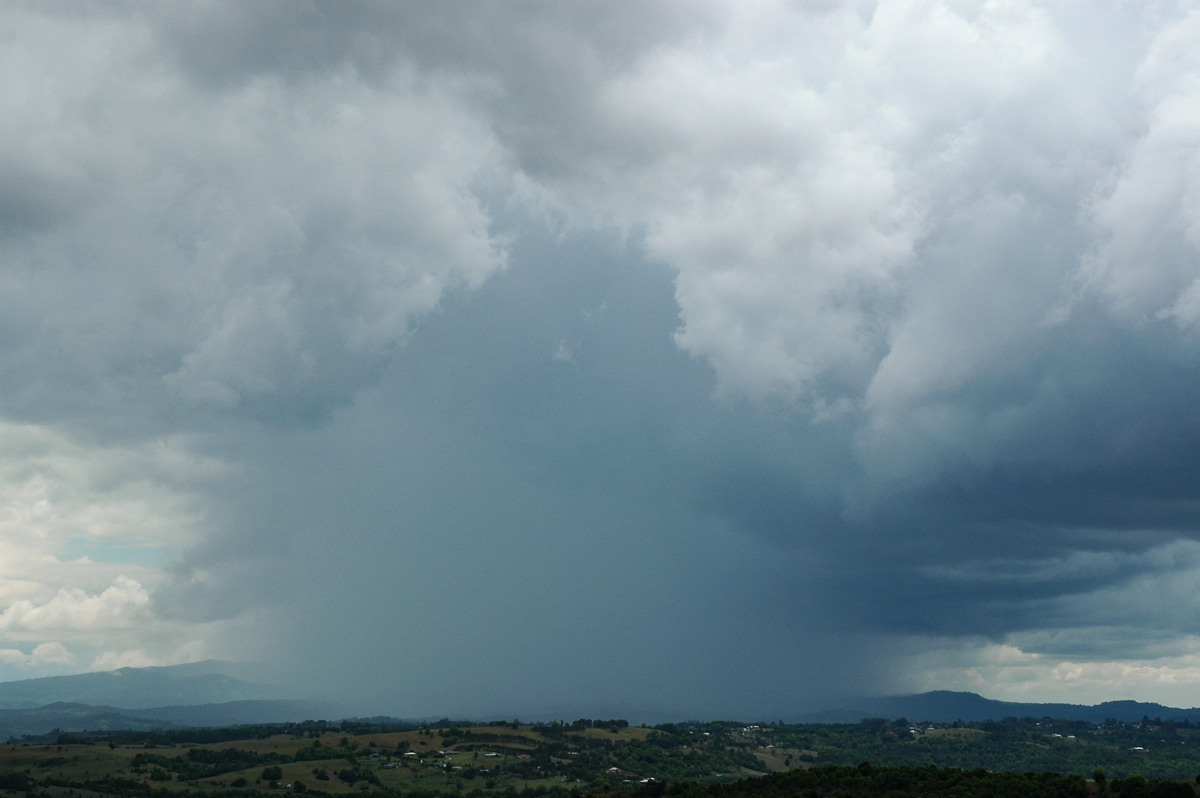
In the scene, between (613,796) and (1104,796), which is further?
(613,796)

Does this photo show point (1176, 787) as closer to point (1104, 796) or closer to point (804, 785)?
point (1104, 796)

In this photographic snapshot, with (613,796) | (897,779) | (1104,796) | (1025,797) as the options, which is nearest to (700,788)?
(613,796)

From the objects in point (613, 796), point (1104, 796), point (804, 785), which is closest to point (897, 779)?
point (804, 785)

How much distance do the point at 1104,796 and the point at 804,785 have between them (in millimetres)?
42292

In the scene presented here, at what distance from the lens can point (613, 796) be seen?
156 m

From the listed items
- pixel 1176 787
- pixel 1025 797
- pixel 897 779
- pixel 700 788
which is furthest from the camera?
pixel 700 788

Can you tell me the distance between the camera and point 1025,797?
110 meters

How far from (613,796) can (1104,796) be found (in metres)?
79.2

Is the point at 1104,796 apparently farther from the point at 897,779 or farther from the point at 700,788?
the point at 700,788

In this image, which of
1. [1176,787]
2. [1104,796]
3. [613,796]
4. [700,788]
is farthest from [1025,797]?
[613,796]

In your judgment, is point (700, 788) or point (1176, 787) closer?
point (1176, 787)

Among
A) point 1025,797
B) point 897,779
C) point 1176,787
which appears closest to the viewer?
point 1176,787

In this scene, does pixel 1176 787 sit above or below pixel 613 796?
above

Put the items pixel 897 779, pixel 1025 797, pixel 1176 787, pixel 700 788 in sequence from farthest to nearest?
pixel 700 788
pixel 897 779
pixel 1025 797
pixel 1176 787
